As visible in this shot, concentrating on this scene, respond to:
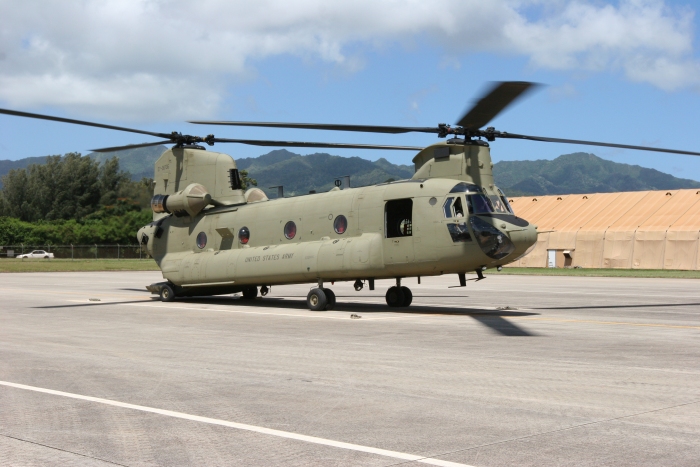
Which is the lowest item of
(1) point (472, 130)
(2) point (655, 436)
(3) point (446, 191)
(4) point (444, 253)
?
(2) point (655, 436)

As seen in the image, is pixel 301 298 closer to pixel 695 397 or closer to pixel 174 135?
pixel 174 135

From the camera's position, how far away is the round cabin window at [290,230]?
2318cm

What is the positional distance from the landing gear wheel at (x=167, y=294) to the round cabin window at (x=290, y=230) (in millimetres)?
5699

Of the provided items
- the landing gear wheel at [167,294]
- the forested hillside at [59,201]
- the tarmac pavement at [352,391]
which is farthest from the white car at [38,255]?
the tarmac pavement at [352,391]

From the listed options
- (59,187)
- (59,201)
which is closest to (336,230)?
(59,201)

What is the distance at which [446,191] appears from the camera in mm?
19844

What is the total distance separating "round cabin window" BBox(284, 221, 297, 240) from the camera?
23180mm

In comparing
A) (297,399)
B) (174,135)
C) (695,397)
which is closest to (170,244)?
(174,135)

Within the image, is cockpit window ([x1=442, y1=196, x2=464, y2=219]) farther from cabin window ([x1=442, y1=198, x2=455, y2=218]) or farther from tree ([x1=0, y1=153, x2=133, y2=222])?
tree ([x1=0, y1=153, x2=133, y2=222])

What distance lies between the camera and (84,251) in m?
78.6

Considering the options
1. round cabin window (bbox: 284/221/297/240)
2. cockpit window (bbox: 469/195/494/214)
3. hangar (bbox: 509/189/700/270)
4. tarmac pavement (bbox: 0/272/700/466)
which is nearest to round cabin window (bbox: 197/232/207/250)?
round cabin window (bbox: 284/221/297/240)

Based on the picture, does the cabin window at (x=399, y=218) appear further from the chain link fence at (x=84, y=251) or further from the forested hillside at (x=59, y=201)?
the chain link fence at (x=84, y=251)

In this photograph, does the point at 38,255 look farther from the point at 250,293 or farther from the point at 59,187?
the point at 250,293

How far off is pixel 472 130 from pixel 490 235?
2838mm
